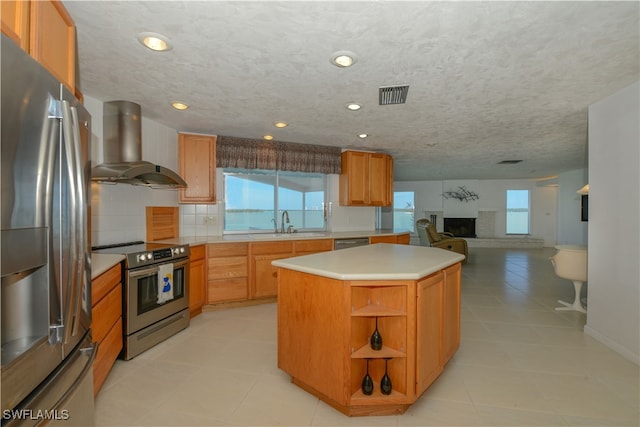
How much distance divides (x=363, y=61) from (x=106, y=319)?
2468mm

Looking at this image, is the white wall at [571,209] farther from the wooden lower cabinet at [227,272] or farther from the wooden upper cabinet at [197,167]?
the wooden upper cabinet at [197,167]

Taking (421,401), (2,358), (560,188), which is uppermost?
(560,188)

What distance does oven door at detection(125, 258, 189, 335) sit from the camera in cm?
Answer: 239

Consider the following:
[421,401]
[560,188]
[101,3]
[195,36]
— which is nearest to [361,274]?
[421,401]

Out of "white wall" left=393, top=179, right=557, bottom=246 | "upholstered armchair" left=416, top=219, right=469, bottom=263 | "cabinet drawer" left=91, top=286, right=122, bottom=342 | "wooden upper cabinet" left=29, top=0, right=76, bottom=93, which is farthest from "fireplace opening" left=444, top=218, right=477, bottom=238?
"wooden upper cabinet" left=29, top=0, right=76, bottom=93

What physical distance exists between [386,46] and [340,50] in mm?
281

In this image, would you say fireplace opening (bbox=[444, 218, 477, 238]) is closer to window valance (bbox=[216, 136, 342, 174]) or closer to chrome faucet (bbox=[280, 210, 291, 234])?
window valance (bbox=[216, 136, 342, 174])

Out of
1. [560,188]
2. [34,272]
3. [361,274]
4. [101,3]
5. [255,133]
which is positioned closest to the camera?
[34,272]

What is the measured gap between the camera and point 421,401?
Result: 6.11ft

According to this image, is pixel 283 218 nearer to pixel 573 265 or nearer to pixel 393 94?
pixel 393 94

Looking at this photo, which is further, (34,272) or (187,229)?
(187,229)

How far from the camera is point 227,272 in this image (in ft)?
11.7

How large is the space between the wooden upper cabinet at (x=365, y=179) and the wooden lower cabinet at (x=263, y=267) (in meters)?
1.45

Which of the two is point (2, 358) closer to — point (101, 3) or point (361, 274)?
point (361, 274)
